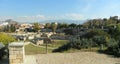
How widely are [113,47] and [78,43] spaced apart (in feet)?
11.5

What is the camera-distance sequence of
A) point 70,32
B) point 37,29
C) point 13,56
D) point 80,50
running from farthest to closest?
point 37,29 → point 70,32 → point 80,50 → point 13,56

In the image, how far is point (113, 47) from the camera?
16922mm

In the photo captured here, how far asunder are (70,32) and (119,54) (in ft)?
239

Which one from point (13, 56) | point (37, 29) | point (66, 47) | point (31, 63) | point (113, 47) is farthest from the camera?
point (37, 29)

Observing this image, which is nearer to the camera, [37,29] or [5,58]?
[5,58]

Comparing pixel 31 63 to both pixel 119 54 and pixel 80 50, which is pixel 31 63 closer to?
pixel 119 54

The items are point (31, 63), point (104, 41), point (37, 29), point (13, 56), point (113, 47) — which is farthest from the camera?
point (37, 29)

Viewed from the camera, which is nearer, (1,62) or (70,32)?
(1,62)

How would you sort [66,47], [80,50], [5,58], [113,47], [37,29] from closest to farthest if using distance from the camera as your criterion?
[5,58] → [113,47] → [80,50] → [66,47] → [37,29]

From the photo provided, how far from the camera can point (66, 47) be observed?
20.3 metres

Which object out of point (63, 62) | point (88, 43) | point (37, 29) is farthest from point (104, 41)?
point (37, 29)

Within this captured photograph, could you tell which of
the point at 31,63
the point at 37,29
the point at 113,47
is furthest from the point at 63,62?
the point at 37,29

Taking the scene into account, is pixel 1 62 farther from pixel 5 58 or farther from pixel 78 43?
pixel 78 43

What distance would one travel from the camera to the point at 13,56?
11.2 meters
